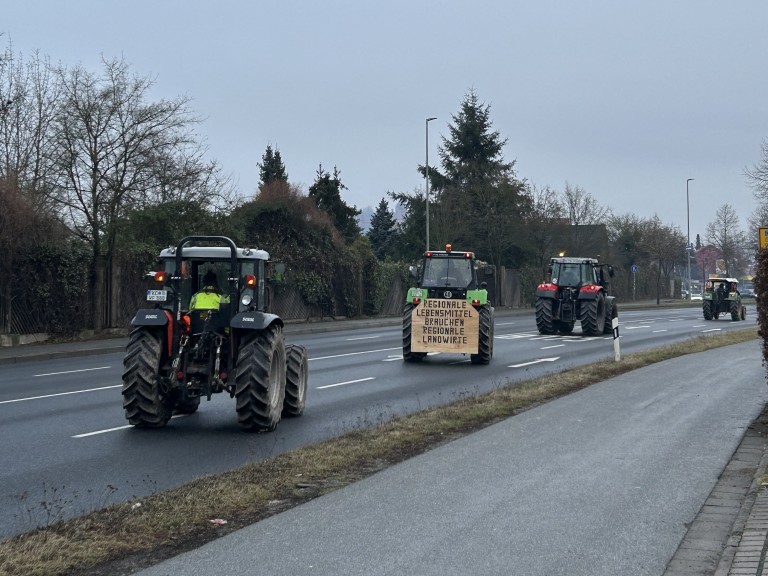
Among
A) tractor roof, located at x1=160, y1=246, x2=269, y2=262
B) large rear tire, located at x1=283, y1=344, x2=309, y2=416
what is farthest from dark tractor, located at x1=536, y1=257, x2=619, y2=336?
tractor roof, located at x1=160, y1=246, x2=269, y2=262

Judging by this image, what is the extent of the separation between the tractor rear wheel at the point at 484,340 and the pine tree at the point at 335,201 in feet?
119

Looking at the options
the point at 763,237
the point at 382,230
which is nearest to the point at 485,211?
the point at 382,230

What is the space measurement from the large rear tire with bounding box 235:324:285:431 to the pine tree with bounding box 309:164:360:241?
45.5 metres

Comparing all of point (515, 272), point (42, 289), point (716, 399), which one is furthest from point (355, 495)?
point (515, 272)

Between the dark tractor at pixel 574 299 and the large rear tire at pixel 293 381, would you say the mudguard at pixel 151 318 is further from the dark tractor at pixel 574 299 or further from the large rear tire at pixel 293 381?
the dark tractor at pixel 574 299

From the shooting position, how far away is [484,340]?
67.1 feet

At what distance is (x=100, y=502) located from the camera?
7.45m

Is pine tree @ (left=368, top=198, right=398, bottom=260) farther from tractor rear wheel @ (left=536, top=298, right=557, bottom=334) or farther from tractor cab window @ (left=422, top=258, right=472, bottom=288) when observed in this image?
tractor cab window @ (left=422, top=258, right=472, bottom=288)

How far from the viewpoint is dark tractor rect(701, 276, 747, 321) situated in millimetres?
43938

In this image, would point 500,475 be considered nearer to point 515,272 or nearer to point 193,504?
point 193,504

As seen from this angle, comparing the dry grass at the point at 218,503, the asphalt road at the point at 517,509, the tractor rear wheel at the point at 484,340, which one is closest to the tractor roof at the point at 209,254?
the dry grass at the point at 218,503

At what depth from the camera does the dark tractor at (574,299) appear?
100.0ft

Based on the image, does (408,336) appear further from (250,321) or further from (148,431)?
(148,431)

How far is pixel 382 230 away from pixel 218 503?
65479 millimetres
